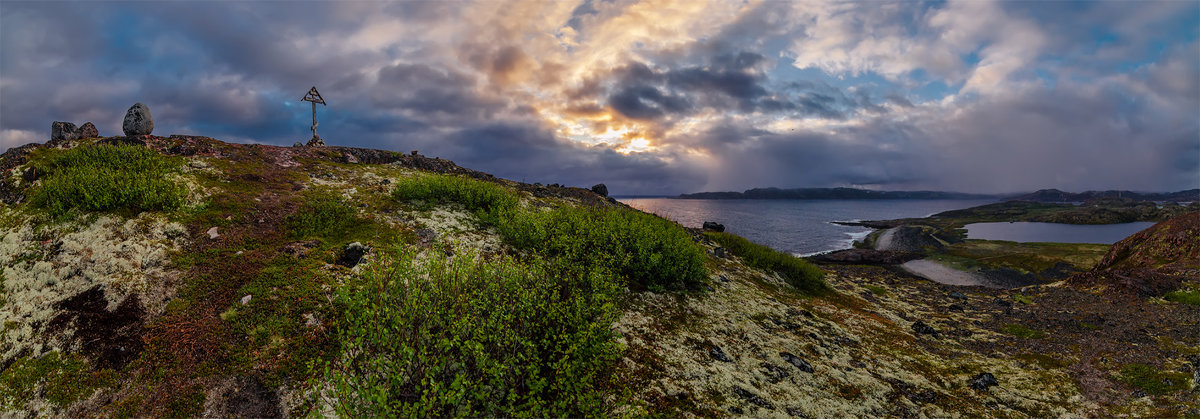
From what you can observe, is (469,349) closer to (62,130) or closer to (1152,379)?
(1152,379)

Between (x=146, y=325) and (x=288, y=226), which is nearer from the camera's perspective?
(x=146, y=325)

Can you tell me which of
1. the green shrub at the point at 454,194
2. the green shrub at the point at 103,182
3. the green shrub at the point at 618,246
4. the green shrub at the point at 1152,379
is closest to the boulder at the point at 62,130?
the green shrub at the point at 103,182

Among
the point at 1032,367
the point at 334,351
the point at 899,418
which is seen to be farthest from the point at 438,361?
the point at 1032,367

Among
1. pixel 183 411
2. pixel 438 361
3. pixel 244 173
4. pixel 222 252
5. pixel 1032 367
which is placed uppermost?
pixel 244 173

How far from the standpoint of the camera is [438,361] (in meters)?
5.50

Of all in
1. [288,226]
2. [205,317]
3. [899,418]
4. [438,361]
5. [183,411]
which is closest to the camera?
[438,361]

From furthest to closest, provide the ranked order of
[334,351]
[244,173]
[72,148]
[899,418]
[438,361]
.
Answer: [244,173] < [72,148] < [899,418] < [334,351] < [438,361]

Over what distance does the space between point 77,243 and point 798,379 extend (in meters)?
17.4

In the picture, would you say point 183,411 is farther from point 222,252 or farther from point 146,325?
point 222,252

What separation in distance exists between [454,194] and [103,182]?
974 centimetres

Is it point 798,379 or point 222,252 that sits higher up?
point 222,252

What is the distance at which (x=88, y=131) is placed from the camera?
17.1m

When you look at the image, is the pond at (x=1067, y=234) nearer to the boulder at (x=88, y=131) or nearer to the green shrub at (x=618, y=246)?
the green shrub at (x=618, y=246)

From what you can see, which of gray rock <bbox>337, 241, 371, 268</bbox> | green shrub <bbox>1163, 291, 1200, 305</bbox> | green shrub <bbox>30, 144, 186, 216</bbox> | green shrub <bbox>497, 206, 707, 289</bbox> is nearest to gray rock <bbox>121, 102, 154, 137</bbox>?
green shrub <bbox>30, 144, 186, 216</bbox>
